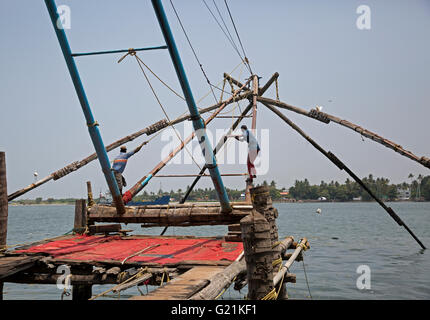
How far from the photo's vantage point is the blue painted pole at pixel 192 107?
7.11 metres

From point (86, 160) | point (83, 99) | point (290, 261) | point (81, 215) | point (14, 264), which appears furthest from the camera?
point (81, 215)

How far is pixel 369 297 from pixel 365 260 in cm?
841

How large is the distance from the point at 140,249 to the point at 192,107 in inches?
157

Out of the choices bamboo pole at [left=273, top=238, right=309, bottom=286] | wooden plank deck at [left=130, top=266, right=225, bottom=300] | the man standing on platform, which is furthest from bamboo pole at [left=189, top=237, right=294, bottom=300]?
the man standing on platform

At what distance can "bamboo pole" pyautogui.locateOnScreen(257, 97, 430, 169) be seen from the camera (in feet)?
40.1

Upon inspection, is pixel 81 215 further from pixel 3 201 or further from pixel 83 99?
pixel 83 99

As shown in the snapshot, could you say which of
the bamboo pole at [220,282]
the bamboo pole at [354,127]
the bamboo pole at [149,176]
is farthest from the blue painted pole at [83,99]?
the bamboo pole at [354,127]

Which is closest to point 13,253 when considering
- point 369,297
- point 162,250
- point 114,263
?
point 114,263

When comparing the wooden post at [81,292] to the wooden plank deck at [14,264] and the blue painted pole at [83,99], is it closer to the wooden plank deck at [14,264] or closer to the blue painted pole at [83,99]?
the wooden plank deck at [14,264]

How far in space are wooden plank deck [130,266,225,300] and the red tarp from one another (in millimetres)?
1460

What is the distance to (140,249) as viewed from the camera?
367 inches
